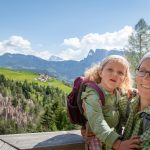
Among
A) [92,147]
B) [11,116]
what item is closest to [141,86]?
[92,147]

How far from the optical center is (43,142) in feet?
11.6

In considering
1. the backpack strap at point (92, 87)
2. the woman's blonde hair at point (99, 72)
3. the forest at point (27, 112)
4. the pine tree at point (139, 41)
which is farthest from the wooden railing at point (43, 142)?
the forest at point (27, 112)

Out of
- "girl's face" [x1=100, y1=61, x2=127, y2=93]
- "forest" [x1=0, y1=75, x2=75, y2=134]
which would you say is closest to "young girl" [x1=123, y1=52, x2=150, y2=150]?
"girl's face" [x1=100, y1=61, x2=127, y2=93]

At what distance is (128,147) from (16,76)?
175 metres

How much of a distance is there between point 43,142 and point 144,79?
1258 millimetres

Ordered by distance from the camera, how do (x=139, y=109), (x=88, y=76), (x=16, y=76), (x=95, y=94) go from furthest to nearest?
(x=16, y=76) → (x=88, y=76) → (x=95, y=94) → (x=139, y=109)

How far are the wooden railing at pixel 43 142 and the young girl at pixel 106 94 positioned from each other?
9.4 inches

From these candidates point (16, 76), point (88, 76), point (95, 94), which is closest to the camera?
point (95, 94)

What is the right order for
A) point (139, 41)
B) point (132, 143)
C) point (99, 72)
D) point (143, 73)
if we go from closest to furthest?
point (132, 143), point (143, 73), point (99, 72), point (139, 41)

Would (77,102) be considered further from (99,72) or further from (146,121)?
(146,121)

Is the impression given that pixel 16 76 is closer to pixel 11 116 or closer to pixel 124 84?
pixel 11 116

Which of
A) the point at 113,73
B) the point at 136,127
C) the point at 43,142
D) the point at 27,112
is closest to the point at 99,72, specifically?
the point at 113,73

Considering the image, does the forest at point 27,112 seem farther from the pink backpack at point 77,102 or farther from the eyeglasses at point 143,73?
the eyeglasses at point 143,73

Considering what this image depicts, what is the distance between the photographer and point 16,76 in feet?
578
